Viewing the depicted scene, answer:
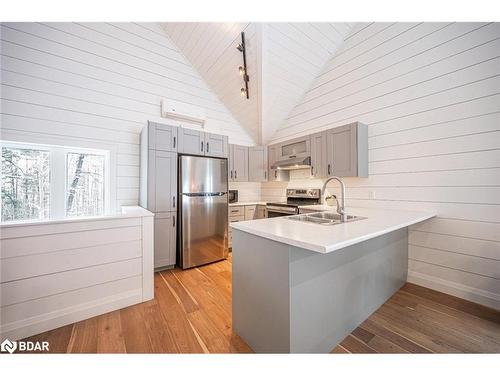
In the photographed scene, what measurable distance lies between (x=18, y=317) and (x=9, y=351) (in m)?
0.21

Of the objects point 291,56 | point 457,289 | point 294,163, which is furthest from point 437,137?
point 291,56

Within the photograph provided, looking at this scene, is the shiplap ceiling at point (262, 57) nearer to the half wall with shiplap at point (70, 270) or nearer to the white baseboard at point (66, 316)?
the half wall with shiplap at point (70, 270)

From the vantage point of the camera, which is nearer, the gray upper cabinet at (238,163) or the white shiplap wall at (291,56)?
the white shiplap wall at (291,56)

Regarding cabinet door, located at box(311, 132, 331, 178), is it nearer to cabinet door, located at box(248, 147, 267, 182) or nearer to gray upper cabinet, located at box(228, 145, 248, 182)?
cabinet door, located at box(248, 147, 267, 182)

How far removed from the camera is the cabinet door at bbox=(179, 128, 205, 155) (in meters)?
2.90

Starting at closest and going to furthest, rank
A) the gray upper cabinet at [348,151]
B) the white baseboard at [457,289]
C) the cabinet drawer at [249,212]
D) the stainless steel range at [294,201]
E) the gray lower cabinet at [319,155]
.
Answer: the white baseboard at [457,289] < the gray upper cabinet at [348,151] < the gray lower cabinet at [319,155] < the stainless steel range at [294,201] < the cabinet drawer at [249,212]

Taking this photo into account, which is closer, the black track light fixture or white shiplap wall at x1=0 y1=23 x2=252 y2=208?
white shiplap wall at x1=0 y1=23 x2=252 y2=208

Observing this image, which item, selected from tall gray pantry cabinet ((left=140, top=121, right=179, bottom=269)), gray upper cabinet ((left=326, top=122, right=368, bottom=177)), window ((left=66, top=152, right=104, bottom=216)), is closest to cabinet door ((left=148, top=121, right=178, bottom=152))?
tall gray pantry cabinet ((left=140, top=121, right=179, bottom=269))

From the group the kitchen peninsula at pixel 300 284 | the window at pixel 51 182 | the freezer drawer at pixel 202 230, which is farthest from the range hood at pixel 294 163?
the window at pixel 51 182

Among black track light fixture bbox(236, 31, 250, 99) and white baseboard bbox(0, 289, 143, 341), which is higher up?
black track light fixture bbox(236, 31, 250, 99)

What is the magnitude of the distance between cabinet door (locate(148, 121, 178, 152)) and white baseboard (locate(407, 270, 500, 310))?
3557 millimetres

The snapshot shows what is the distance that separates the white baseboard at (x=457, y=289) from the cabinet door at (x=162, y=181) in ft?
10.7

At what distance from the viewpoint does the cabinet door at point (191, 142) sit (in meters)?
2.90

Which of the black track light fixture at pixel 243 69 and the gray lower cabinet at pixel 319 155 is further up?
the black track light fixture at pixel 243 69
